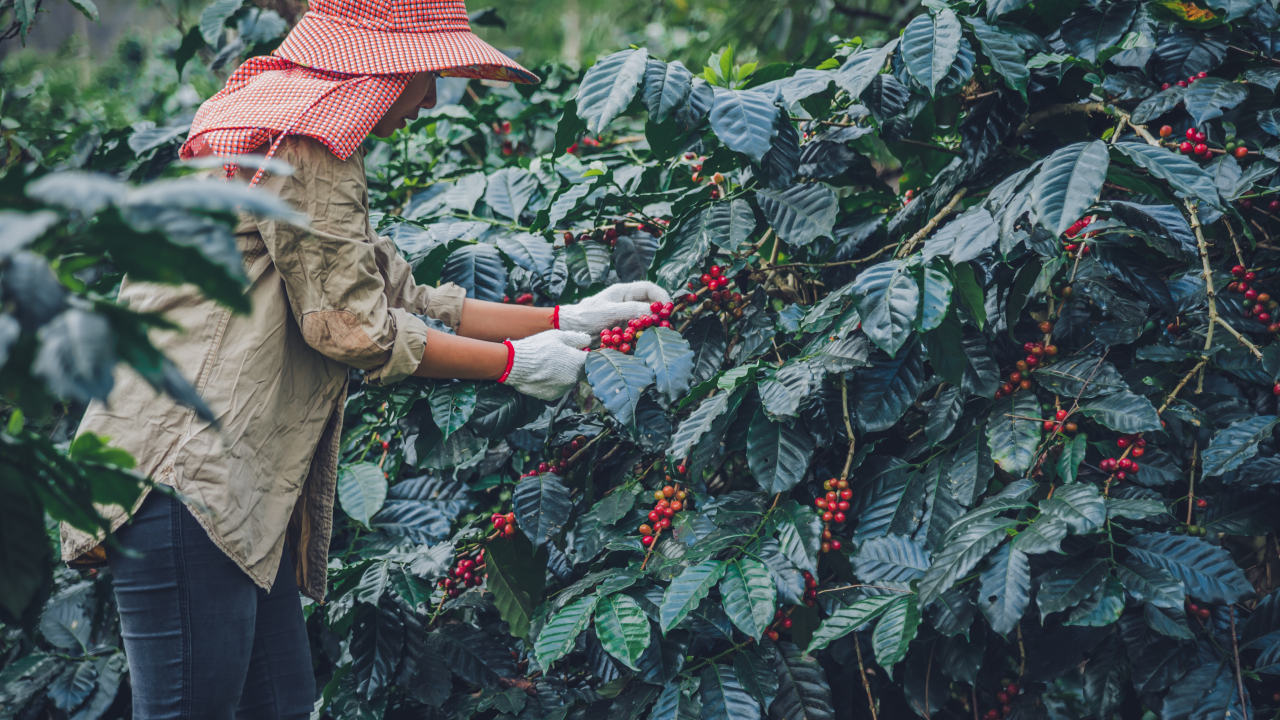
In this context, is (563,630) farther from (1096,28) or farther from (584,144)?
(584,144)

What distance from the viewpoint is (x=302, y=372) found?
152 cm

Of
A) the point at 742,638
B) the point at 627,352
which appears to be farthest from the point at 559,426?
the point at 742,638

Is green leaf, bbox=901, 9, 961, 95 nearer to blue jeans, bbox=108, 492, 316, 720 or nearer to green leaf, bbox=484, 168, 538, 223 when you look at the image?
green leaf, bbox=484, 168, 538, 223

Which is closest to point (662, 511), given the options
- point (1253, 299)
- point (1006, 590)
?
point (1006, 590)

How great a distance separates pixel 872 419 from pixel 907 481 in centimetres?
18

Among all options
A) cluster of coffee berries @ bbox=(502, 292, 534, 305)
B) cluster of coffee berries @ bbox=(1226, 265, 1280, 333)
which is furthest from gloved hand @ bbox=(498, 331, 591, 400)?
cluster of coffee berries @ bbox=(1226, 265, 1280, 333)

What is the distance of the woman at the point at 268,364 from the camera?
53.3 inches

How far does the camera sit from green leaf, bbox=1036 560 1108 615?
1.29m

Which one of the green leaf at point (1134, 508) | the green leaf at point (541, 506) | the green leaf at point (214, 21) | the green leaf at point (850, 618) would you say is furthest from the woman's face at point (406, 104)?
the green leaf at point (214, 21)

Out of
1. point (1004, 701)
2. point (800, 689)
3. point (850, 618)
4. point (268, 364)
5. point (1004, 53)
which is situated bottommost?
point (1004, 701)

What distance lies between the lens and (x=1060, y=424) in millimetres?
1482

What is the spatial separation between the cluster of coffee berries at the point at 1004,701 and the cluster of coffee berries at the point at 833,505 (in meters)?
0.44

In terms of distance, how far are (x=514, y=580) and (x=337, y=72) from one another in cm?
106

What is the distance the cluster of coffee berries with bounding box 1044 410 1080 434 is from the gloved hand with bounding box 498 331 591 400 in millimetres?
860
